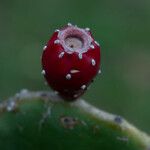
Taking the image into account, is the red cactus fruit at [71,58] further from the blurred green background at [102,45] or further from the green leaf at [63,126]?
the blurred green background at [102,45]

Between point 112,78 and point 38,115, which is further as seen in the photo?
point 112,78

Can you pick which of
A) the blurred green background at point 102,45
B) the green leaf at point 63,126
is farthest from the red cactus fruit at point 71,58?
the blurred green background at point 102,45

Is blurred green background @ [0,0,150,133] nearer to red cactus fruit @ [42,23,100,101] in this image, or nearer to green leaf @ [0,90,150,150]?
green leaf @ [0,90,150,150]

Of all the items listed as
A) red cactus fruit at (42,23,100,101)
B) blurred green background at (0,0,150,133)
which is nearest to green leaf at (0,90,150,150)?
red cactus fruit at (42,23,100,101)

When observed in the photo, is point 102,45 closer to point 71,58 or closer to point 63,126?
point 63,126

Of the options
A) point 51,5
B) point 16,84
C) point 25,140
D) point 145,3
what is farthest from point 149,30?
point 25,140

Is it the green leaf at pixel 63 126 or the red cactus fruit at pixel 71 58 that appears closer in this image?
the red cactus fruit at pixel 71 58

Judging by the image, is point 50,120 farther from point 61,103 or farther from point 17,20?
point 17,20
